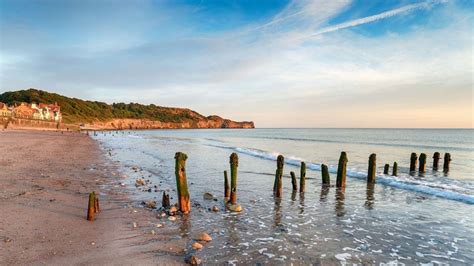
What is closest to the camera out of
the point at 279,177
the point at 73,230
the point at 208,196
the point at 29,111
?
the point at 73,230

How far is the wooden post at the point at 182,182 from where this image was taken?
1169 cm

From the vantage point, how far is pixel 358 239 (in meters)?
9.96

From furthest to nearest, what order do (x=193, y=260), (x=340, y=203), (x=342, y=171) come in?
(x=342, y=171), (x=340, y=203), (x=193, y=260)

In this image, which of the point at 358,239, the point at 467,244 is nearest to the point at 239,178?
the point at 358,239

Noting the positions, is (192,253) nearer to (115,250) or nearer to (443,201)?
(115,250)

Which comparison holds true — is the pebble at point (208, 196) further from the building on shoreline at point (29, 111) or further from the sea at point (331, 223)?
the building on shoreline at point (29, 111)

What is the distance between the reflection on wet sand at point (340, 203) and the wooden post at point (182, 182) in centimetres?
622

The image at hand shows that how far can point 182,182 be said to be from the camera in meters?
11.7

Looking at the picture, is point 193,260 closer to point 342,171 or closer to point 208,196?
point 208,196

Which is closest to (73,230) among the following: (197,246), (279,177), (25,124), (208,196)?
(197,246)

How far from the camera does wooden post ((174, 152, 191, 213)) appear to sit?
11690 millimetres

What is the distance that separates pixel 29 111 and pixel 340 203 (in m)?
132

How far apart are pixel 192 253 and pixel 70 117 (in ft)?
A: 580

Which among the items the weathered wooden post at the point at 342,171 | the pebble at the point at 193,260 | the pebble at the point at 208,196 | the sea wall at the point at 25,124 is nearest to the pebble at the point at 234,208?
the pebble at the point at 208,196
